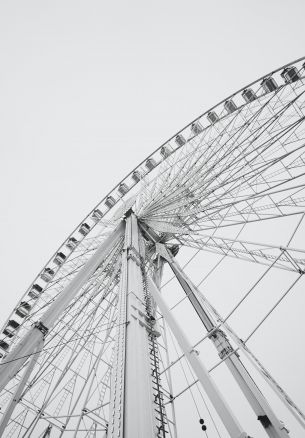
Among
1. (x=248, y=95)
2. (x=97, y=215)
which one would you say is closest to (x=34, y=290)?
(x=97, y=215)

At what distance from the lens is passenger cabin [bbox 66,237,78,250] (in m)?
15.2

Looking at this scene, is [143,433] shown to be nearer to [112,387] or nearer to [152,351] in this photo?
[112,387]

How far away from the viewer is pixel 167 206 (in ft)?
35.8

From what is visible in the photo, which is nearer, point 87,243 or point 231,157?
point 231,157

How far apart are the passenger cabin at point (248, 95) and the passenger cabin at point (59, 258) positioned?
12415 millimetres

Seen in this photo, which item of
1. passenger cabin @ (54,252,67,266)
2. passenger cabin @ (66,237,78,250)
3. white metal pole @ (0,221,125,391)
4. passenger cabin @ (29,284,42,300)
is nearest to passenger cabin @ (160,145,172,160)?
passenger cabin @ (66,237,78,250)

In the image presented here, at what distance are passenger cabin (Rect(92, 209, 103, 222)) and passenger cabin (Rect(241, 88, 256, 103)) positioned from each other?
991cm

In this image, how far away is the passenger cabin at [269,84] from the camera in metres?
11.3

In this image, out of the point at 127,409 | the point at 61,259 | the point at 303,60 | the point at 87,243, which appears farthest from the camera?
the point at 61,259

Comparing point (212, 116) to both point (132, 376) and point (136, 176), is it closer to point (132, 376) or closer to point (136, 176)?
point (136, 176)

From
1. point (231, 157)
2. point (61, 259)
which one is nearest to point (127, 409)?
point (231, 157)

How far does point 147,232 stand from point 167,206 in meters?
1.36

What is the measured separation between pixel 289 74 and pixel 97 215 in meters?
11.8

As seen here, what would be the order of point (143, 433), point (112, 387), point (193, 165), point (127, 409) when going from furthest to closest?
1. point (193, 165)
2. point (112, 387)
3. point (127, 409)
4. point (143, 433)
